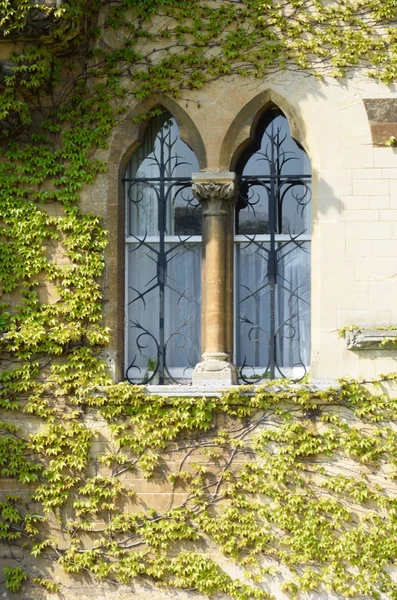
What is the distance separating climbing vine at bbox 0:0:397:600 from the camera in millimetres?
8953

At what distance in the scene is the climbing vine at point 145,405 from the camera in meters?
8.95

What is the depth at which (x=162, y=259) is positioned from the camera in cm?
974

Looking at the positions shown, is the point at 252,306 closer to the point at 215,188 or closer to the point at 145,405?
the point at 215,188

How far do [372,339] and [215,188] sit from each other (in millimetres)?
1986

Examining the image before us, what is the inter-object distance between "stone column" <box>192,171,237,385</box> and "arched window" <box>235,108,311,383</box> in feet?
0.78

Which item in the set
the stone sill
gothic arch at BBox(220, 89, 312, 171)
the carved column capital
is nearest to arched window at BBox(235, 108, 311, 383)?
gothic arch at BBox(220, 89, 312, 171)

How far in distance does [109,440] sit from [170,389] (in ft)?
2.37

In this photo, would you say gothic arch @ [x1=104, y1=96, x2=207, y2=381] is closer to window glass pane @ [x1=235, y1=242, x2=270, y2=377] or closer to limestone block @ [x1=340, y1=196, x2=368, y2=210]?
window glass pane @ [x1=235, y1=242, x2=270, y2=377]

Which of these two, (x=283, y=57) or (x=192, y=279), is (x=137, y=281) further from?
(x=283, y=57)

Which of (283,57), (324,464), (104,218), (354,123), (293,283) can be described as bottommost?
(324,464)

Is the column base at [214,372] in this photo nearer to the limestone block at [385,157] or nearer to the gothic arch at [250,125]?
the gothic arch at [250,125]

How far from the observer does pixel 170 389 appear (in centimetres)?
916

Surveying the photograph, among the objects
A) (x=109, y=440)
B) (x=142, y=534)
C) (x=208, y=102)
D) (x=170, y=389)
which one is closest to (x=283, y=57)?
(x=208, y=102)

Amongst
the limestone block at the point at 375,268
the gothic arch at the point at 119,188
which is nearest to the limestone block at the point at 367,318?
the limestone block at the point at 375,268
